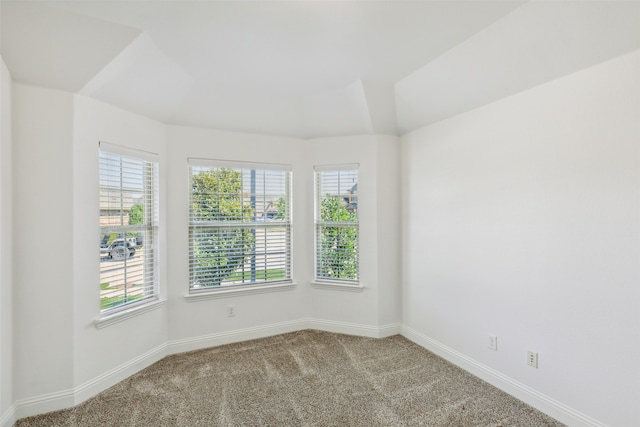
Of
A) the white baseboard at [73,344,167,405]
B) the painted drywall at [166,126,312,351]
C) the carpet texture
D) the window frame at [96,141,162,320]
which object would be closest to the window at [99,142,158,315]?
the window frame at [96,141,162,320]

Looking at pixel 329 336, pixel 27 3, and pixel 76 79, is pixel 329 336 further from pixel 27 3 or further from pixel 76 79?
pixel 27 3

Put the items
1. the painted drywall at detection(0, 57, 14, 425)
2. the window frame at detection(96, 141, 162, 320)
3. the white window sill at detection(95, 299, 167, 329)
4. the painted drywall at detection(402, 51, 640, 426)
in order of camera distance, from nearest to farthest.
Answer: the painted drywall at detection(402, 51, 640, 426)
the painted drywall at detection(0, 57, 14, 425)
the white window sill at detection(95, 299, 167, 329)
the window frame at detection(96, 141, 162, 320)

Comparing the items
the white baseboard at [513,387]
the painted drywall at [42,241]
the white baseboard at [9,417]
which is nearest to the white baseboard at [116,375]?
the painted drywall at [42,241]

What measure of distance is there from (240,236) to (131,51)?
195 centimetres

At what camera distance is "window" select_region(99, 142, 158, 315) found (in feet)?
8.52

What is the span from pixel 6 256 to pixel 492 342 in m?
3.58

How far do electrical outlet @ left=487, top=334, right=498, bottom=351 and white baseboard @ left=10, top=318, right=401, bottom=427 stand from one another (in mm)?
1141

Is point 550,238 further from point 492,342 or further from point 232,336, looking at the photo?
point 232,336

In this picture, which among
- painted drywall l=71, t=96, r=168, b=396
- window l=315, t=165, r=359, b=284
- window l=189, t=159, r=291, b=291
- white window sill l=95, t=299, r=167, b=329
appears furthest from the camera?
window l=315, t=165, r=359, b=284

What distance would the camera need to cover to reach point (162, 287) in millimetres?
3086

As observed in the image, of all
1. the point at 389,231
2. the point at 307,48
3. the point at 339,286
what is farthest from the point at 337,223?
the point at 307,48

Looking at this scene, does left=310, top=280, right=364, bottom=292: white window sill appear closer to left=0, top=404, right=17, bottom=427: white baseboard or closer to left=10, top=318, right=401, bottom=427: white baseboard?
left=10, top=318, right=401, bottom=427: white baseboard

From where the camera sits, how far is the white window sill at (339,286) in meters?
3.57

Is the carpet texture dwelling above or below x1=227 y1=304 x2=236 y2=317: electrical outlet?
below
